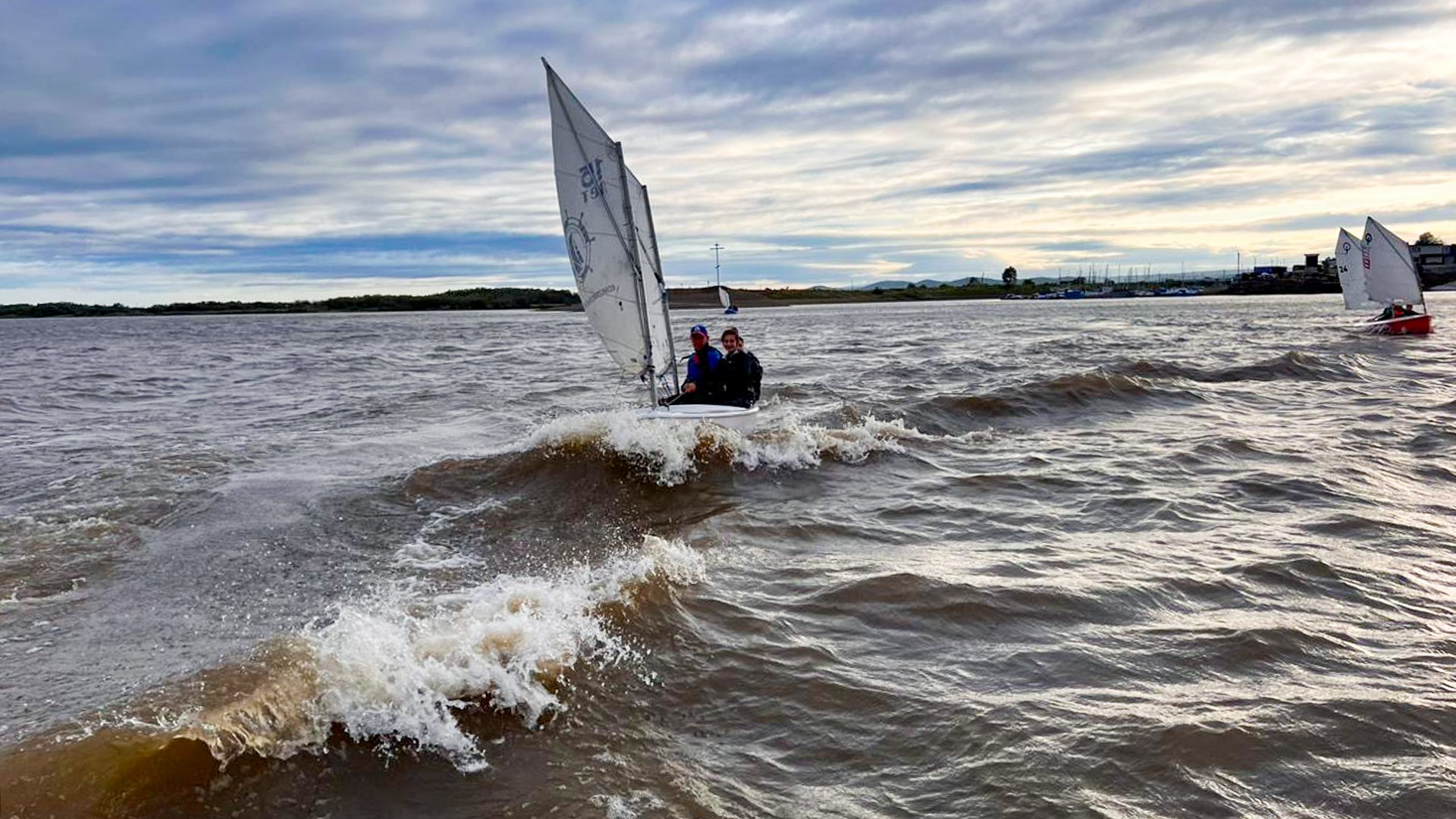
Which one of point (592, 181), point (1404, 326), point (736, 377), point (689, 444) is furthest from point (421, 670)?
point (1404, 326)

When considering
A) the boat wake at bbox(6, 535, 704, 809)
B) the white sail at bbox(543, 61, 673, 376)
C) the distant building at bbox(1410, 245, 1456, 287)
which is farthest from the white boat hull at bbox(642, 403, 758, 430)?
the distant building at bbox(1410, 245, 1456, 287)

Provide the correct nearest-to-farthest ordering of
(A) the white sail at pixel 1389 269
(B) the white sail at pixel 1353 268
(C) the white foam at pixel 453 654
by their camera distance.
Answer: (C) the white foam at pixel 453 654 < (A) the white sail at pixel 1389 269 < (B) the white sail at pixel 1353 268

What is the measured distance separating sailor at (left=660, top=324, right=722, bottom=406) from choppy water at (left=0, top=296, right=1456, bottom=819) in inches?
49.2

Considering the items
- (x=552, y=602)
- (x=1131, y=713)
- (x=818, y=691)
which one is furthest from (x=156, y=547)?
(x=1131, y=713)

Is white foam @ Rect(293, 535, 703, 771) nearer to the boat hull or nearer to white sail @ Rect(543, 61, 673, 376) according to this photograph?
white sail @ Rect(543, 61, 673, 376)

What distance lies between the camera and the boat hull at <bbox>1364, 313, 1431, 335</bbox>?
41.1 metres

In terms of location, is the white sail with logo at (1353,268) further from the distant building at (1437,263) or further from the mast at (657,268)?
the distant building at (1437,263)

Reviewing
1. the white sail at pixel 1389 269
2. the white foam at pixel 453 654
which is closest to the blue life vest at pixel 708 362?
the white foam at pixel 453 654

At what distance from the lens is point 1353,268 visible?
49250 mm

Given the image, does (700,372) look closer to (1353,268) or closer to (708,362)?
(708,362)

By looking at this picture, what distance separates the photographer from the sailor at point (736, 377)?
15.0 metres

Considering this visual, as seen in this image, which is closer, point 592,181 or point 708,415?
point 708,415

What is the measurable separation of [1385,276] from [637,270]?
157 ft

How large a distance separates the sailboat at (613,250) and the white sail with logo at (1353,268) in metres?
46.3
